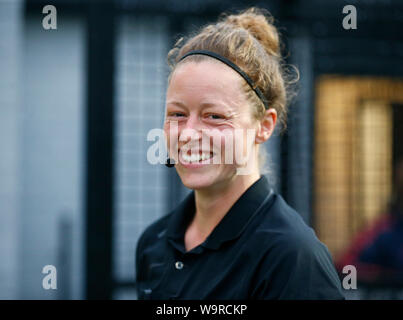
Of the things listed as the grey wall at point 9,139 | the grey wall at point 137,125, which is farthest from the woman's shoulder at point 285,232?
the grey wall at point 9,139

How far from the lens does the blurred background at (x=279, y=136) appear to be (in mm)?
3764

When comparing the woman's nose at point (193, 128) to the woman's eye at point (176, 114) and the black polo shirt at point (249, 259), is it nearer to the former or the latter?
the woman's eye at point (176, 114)

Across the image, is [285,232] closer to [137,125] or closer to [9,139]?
[137,125]

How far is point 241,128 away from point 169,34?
2.52 metres

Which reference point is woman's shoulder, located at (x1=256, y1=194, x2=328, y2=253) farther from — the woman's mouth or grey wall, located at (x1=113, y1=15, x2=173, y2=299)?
grey wall, located at (x1=113, y1=15, x2=173, y2=299)

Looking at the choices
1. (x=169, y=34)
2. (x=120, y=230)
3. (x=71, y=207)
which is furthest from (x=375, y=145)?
(x=71, y=207)

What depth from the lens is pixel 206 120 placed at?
5.19 ft

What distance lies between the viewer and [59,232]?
15.5 feet

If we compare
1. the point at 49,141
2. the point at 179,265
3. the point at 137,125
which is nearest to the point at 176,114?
the point at 179,265

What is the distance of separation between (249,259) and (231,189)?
0.80ft

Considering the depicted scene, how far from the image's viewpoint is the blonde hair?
5.36 feet

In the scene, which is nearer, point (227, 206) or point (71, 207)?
point (227, 206)

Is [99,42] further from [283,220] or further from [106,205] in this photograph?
[283,220]
